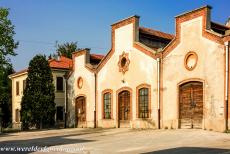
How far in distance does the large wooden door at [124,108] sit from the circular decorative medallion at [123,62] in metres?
1.69

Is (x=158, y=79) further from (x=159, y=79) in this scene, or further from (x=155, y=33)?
(x=155, y=33)

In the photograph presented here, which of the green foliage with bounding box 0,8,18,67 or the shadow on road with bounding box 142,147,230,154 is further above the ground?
the green foliage with bounding box 0,8,18,67

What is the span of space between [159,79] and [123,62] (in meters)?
4.35

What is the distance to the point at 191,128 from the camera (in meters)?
24.0

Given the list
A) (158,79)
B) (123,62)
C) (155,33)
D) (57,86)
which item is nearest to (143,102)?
(158,79)

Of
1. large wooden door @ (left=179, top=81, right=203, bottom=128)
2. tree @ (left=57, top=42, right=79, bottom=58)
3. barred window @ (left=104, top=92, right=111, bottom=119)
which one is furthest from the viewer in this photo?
tree @ (left=57, top=42, right=79, bottom=58)

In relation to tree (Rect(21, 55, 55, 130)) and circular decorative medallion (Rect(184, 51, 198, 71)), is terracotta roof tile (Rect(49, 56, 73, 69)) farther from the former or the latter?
circular decorative medallion (Rect(184, 51, 198, 71))

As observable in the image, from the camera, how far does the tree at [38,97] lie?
34.5 meters

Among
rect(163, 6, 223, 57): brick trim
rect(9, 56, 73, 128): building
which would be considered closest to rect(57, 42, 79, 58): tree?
rect(9, 56, 73, 128): building

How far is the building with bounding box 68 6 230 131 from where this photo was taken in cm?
2298

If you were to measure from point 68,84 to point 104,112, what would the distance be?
659cm

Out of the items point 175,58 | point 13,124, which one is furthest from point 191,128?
point 13,124

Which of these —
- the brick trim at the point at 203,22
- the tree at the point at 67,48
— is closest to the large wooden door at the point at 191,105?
the brick trim at the point at 203,22

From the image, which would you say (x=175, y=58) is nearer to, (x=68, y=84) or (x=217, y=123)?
(x=217, y=123)
